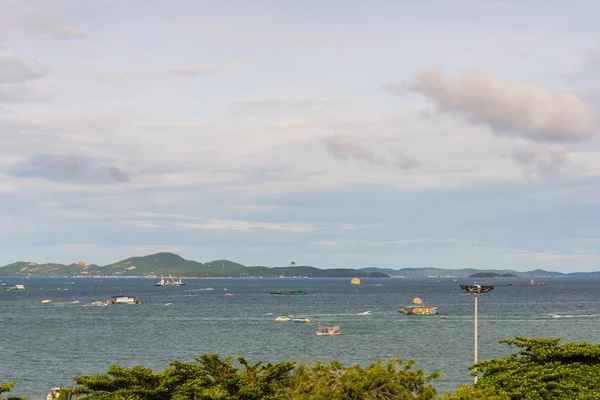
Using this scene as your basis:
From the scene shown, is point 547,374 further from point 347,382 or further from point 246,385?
point 246,385

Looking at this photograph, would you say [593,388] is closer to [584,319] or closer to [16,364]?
[16,364]

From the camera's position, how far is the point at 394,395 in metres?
51.0

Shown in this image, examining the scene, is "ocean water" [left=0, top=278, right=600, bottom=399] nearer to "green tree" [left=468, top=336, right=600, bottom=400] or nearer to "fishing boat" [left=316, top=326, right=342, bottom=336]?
"fishing boat" [left=316, top=326, right=342, bottom=336]

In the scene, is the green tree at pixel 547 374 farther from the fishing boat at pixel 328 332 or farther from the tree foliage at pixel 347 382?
the fishing boat at pixel 328 332

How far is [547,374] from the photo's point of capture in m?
52.1

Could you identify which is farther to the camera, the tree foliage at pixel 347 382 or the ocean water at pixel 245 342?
the ocean water at pixel 245 342

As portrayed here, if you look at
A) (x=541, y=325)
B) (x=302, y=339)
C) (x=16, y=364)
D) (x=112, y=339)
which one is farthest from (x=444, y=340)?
(x=16, y=364)

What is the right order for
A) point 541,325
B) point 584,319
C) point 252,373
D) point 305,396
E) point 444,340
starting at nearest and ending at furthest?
point 305,396, point 252,373, point 444,340, point 541,325, point 584,319

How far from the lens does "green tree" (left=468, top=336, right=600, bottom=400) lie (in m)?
50.7

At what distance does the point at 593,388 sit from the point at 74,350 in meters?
106

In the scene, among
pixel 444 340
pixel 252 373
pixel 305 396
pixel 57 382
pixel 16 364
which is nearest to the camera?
pixel 305 396

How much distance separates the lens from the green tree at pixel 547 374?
50.7 meters

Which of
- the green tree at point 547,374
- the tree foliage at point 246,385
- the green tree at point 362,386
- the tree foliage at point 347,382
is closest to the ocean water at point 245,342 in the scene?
the green tree at point 547,374

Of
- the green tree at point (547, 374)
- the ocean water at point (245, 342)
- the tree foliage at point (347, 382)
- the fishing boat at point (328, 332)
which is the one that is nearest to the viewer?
the tree foliage at point (347, 382)
